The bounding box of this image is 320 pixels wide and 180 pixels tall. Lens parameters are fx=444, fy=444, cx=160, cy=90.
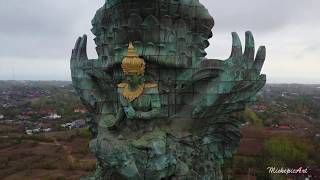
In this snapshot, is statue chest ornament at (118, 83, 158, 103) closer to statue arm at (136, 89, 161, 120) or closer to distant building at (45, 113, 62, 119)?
statue arm at (136, 89, 161, 120)

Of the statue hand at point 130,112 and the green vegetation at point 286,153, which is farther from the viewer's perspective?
the green vegetation at point 286,153

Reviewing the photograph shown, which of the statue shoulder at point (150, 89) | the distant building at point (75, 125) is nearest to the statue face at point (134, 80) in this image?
the statue shoulder at point (150, 89)

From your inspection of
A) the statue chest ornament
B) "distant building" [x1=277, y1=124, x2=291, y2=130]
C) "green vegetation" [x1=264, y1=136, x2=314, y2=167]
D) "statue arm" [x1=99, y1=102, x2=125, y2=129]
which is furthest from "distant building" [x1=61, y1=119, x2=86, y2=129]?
the statue chest ornament

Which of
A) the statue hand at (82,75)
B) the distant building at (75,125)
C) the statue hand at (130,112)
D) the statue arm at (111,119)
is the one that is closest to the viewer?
the statue hand at (130,112)

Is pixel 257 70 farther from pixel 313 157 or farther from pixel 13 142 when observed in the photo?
pixel 13 142

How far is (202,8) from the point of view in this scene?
8680 mm

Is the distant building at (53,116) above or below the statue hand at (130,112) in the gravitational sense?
below

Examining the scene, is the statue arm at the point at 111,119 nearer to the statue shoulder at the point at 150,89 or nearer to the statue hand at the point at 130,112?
the statue hand at the point at 130,112

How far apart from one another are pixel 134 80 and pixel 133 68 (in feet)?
0.81

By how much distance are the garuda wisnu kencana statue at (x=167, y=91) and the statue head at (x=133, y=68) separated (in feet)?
0.06

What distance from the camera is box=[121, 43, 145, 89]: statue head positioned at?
26.2 feet

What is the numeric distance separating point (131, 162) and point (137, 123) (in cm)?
76

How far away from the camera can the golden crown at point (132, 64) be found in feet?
26.2

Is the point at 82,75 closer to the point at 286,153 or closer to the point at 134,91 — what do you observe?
the point at 134,91
